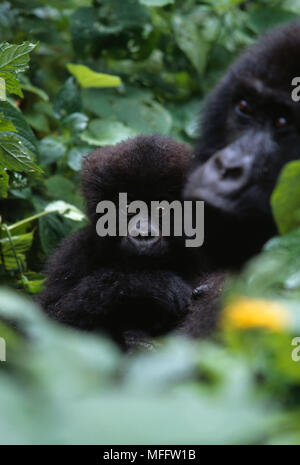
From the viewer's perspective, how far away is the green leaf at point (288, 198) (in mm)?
1542

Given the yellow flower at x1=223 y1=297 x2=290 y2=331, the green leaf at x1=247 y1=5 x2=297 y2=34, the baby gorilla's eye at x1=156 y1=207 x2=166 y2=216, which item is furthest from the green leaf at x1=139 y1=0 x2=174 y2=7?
the yellow flower at x1=223 y1=297 x2=290 y2=331

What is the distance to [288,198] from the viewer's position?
1.59 meters

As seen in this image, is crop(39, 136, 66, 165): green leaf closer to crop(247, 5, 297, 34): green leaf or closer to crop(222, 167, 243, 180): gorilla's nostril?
crop(222, 167, 243, 180): gorilla's nostril

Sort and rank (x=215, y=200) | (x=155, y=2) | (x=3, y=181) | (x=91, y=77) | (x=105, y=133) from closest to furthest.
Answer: (x=215, y=200) < (x=3, y=181) < (x=105, y=133) < (x=91, y=77) < (x=155, y=2)

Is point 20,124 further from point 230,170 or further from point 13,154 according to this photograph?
point 230,170

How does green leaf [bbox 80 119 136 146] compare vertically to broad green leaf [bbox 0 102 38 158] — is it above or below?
above

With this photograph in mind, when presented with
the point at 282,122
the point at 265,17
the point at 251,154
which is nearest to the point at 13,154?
the point at 251,154

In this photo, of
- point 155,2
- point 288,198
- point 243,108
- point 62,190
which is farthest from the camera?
point 155,2

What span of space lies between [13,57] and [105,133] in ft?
4.77

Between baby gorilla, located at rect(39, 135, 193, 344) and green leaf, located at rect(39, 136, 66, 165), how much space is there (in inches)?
17.4

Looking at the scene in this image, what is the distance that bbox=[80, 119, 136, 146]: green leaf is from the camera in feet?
12.6

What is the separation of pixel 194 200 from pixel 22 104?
7.48ft

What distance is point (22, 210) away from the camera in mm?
Answer: 3775
